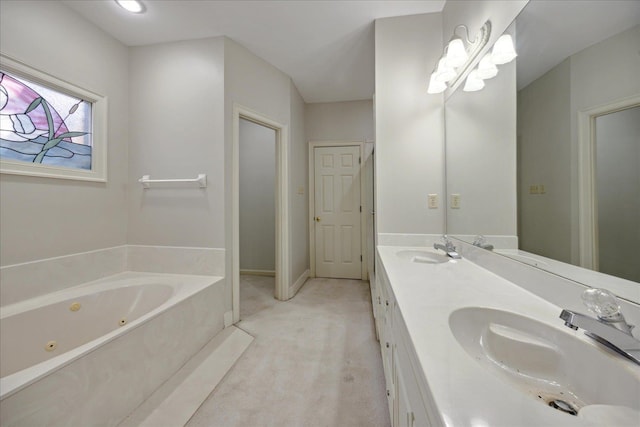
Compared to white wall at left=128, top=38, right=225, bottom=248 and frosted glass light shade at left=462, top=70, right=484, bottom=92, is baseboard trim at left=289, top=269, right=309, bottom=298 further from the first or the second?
frosted glass light shade at left=462, top=70, right=484, bottom=92

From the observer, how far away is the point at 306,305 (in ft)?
8.14

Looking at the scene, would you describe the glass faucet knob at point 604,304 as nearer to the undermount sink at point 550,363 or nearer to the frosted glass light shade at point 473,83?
the undermount sink at point 550,363

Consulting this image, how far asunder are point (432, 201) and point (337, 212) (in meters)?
1.70

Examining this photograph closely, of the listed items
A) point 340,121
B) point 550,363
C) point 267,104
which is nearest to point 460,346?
point 550,363

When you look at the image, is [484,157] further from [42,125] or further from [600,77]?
[42,125]

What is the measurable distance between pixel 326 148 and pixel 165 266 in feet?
7.98

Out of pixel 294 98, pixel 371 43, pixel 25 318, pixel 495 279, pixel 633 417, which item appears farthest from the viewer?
pixel 294 98

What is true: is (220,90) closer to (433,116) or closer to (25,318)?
(433,116)

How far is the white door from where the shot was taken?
3314mm

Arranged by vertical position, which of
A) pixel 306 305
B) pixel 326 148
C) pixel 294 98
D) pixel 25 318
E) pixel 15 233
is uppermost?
pixel 294 98

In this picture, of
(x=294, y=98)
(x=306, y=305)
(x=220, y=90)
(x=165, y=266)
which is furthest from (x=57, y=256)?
(x=294, y=98)

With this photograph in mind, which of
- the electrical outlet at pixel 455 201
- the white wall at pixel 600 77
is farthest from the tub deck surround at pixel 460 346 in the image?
the electrical outlet at pixel 455 201

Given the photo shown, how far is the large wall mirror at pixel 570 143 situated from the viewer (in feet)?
1.77

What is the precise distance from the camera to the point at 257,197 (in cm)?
357
